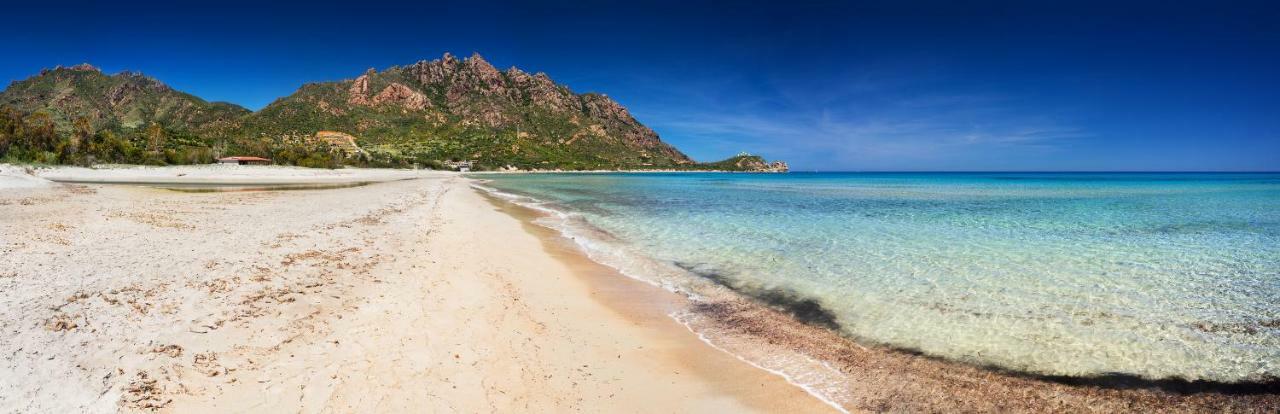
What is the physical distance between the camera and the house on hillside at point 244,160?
7744 centimetres

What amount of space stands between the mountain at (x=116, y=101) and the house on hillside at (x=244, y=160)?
4992 centimetres

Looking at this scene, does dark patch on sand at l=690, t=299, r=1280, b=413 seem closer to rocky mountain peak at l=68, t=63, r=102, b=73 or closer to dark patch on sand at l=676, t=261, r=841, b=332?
dark patch on sand at l=676, t=261, r=841, b=332

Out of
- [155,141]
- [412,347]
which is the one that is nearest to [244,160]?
[155,141]

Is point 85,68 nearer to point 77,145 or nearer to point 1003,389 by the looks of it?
point 77,145

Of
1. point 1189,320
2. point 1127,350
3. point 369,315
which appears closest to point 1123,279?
point 1189,320

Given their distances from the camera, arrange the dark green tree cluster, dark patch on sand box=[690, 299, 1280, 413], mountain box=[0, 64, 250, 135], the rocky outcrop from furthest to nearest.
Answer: the rocky outcrop < mountain box=[0, 64, 250, 135] < the dark green tree cluster < dark patch on sand box=[690, 299, 1280, 413]

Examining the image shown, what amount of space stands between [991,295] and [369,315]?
32.9 ft

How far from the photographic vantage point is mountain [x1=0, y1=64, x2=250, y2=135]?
12581 cm

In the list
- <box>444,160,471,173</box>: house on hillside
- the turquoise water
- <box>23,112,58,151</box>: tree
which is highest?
<box>23,112,58,151</box>: tree

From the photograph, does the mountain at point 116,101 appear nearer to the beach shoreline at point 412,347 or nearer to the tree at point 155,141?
the tree at point 155,141

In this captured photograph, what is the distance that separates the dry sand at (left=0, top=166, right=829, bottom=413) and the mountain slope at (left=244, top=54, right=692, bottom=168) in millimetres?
121120

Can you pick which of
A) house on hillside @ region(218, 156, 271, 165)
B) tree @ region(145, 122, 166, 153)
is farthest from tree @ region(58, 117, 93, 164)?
house on hillside @ region(218, 156, 271, 165)

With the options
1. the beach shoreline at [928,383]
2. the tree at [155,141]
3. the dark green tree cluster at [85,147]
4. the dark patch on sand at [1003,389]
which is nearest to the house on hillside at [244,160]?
the dark green tree cluster at [85,147]

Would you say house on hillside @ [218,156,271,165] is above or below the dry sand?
above
